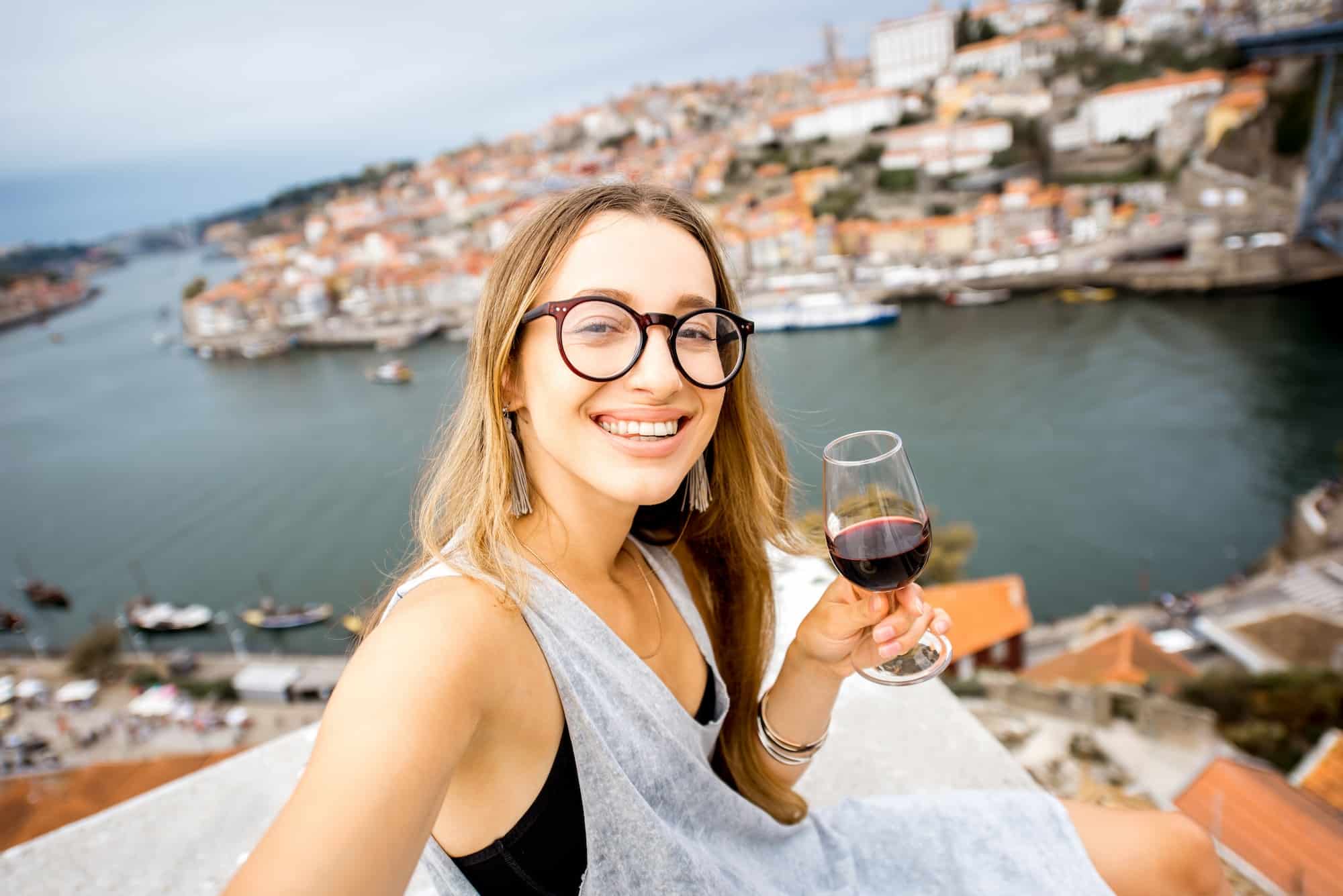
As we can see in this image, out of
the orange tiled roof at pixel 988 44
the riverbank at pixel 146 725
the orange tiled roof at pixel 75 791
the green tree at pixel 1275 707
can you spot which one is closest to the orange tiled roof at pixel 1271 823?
the green tree at pixel 1275 707

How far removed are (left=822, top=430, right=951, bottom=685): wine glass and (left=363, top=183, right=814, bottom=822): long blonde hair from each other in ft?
0.26

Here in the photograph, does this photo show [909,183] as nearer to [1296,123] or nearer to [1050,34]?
[1296,123]

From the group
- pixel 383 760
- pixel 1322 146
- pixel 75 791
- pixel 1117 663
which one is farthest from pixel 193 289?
pixel 383 760

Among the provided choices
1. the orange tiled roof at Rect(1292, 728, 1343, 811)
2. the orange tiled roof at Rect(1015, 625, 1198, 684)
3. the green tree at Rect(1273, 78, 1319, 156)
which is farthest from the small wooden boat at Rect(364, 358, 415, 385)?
the green tree at Rect(1273, 78, 1319, 156)

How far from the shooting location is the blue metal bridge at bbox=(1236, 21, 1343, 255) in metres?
10.5

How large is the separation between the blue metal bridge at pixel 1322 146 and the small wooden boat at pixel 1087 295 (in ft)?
8.43

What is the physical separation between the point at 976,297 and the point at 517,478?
47.6 feet

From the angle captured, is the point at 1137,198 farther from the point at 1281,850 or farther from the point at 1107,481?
the point at 1281,850

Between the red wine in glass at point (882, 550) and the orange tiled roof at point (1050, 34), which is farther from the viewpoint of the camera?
the orange tiled roof at point (1050, 34)

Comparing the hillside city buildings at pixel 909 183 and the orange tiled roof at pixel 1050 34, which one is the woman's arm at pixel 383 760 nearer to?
the hillside city buildings at pixel 909 183

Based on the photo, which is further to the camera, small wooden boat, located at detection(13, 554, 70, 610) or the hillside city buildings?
the hillside city buildings

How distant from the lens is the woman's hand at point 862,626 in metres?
0.48

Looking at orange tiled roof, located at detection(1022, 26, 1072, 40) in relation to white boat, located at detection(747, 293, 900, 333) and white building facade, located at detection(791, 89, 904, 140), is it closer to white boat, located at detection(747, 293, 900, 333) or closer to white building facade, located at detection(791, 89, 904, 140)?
white building facade, located at detection(791, 89, 904, 140)

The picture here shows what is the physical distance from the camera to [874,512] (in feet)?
1.59
